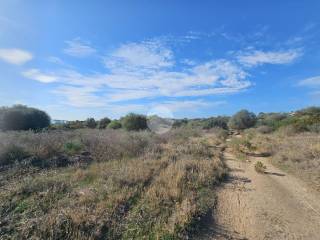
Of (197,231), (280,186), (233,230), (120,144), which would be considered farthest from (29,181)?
(280,186)

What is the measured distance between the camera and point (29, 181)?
8.20 m

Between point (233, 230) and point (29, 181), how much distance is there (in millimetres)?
6071

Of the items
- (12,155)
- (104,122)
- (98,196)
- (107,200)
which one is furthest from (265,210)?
(104,122)

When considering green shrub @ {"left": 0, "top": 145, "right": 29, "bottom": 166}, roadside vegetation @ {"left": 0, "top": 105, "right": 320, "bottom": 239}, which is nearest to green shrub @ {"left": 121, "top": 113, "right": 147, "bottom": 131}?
roadside vegetation @ {"left": 0, "top": 105, "right": 320, "bottom": 239}

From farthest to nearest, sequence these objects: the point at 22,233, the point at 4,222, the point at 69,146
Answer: the point at 69,146 → the point at 4,222 → the point at 22,233

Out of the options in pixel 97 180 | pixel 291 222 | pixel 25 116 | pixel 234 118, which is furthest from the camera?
pixel 234 118

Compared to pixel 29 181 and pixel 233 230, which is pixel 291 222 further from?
pixel 29 181

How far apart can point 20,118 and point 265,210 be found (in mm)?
31337

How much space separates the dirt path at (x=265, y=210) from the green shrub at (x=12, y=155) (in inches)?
352

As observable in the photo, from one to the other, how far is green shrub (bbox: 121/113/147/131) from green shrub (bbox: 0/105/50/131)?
11245 millimetres

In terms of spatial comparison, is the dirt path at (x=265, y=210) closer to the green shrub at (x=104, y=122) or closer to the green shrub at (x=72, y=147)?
the green shrub at (x=72, y=147)

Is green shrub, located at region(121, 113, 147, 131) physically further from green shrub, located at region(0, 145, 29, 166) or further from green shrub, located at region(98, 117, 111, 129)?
green shrub, located at region(0, 145, 29, 166)

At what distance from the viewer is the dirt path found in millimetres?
6176

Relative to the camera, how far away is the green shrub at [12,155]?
460 inches
